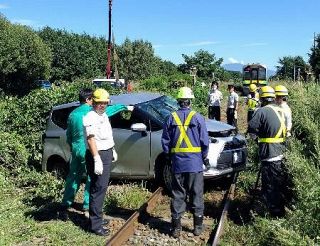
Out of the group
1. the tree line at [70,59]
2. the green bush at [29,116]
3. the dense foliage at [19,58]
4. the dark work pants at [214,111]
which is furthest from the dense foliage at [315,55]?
the green bush at [29,116]

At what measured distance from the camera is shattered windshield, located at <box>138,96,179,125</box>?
9328 millimetres

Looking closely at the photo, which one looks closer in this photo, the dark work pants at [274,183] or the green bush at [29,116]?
the dark work pants at [274,183]

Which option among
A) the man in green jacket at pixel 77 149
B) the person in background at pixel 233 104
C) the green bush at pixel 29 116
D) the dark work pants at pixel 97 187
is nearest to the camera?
the dark work pants at pixel 97 187

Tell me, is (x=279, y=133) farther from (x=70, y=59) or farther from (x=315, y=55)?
(x=70, y=59)

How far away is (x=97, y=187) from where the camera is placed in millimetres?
6711

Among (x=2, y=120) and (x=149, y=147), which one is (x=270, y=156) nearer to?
(x=149, y=147)

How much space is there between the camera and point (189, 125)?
264 inches

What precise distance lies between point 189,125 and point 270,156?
50.9 inches

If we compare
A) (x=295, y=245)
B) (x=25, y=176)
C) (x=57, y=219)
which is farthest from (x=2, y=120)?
(x=295, y=245)

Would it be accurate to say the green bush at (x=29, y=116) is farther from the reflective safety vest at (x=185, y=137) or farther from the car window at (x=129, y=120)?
the reflective safety vest at (x=185, y=137)

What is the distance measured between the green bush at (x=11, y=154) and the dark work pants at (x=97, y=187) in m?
4.42

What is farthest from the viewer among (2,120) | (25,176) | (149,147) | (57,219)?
(2,120)

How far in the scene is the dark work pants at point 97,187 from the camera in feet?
21.9

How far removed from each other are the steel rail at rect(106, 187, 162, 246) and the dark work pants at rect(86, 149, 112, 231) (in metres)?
0.41
